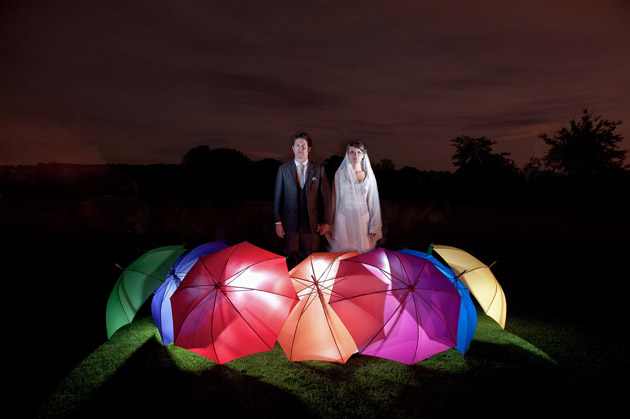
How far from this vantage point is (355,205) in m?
4.18

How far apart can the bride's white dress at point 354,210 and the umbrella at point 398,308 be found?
1.58m

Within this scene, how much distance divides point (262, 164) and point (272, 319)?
11.6m

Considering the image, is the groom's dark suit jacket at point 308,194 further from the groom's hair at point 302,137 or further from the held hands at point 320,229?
the groom's hair at point 302,137

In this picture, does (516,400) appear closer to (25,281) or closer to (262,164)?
(25,281)

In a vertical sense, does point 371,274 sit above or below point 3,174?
below

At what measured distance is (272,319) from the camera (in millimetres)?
2598

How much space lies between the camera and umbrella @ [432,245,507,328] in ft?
10.1

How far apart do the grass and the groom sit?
156 cm

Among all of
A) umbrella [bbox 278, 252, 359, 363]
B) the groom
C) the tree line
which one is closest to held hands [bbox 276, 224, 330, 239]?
the groom

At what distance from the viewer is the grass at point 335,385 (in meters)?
2.43

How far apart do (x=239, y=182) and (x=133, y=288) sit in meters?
10.5

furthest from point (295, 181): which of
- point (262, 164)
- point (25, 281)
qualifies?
point (262, 164)

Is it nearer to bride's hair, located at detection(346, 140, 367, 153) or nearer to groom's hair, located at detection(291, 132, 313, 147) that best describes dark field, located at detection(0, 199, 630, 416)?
bride's hair, located at detection(346, 140, 367, 153)

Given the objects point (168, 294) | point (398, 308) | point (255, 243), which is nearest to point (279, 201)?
point (168, 294)
